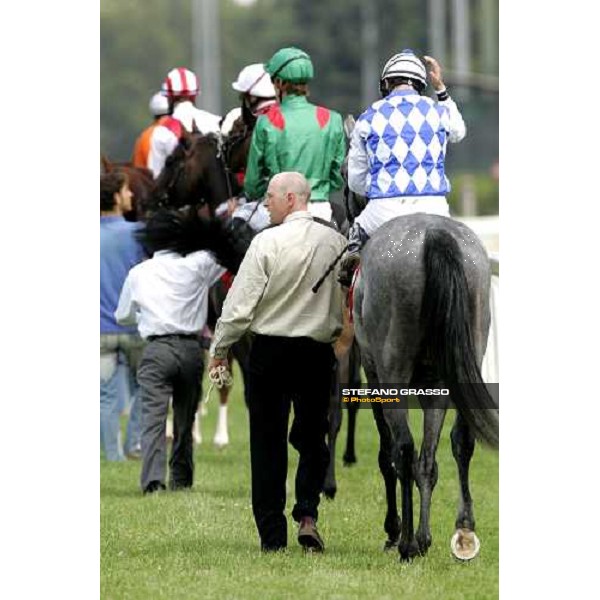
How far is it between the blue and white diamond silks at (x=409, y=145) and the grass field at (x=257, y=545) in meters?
1.63

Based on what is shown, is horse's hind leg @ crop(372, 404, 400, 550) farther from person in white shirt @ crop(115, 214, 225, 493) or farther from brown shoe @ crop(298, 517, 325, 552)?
person in white shirt @ crop(115, 214, 225, 493)

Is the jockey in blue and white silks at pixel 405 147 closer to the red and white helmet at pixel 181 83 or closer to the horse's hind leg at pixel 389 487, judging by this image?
the horse's hind leg at pixel 389 487

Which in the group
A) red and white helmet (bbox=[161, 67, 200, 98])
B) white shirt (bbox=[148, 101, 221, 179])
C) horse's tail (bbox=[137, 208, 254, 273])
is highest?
red and white helmet (bbox=[161, 67, 200, 98])

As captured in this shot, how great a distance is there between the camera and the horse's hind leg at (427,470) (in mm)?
9938

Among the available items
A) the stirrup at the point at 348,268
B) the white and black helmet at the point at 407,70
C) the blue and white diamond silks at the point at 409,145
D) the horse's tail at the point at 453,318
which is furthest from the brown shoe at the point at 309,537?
the white and black helmet at the point at 407,70

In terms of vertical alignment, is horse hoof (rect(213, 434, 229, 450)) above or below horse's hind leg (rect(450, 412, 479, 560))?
below

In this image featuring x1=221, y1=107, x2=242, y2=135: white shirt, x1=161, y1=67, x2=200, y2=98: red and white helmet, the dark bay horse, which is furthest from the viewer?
x1=161, y1=67, x2=200, y2=98: red and white helmet

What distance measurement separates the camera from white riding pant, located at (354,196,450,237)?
10.3 m

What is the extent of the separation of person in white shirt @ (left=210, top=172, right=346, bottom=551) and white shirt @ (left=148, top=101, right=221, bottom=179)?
17.3 feet

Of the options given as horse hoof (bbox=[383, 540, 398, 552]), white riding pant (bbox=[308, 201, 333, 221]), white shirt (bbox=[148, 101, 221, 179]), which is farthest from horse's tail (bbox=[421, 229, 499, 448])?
white shirt (bbox=[148, 101, 221, 179])

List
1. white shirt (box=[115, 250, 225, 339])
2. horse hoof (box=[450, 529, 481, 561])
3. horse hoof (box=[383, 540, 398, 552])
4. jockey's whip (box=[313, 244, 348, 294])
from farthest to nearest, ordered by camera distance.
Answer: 1. white shirt (box=[115, 250, 225, 339])
2. horse hoof (box=[383, 540, 398, 552])
3. jockey's whip (box=[313, 244, 348, 294])
4. horse hoof (box=[450, 529, 481, 561])

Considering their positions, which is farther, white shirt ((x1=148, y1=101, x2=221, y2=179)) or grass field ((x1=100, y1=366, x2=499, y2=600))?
white shirt ((x1=148, y1=101, x2=221, y2=179))

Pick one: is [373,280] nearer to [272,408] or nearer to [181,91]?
[272,408]
